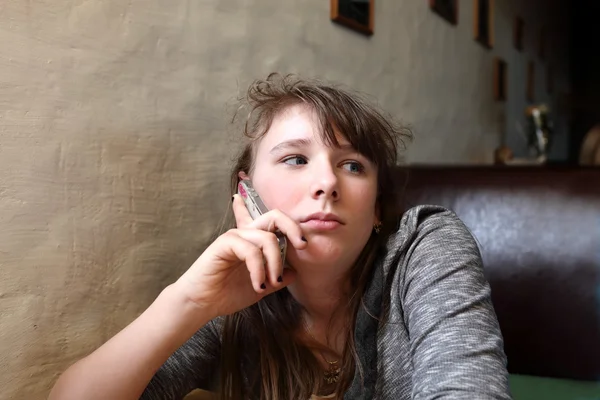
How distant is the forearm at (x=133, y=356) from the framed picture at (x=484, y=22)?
2.26 m

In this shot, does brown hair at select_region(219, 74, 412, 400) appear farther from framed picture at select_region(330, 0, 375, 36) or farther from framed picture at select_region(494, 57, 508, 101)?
framed picture at select_region(494, 57, 508, 101)

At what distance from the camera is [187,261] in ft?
3.62

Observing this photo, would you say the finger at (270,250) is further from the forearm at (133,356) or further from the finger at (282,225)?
the forearm at (133,356)

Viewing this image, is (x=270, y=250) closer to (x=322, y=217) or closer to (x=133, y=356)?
(x=322, y=217)

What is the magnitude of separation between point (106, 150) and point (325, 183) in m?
0.35

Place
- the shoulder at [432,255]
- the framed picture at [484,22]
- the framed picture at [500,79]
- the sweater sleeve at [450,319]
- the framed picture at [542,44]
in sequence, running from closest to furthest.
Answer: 1. the sweater sleeve at [450,319]
2. the shoulder at [432,255]
3. the framed picture at [484,22]
4. the framed picture at [500,79]
5. the framed picture at [542,44]

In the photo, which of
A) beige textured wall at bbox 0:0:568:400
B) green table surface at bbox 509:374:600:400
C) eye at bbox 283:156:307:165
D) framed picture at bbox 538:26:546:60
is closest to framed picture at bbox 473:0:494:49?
framed picture at bbox 538:26:546:60

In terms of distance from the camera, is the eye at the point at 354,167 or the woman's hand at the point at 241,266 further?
the eye at the point at 354,167

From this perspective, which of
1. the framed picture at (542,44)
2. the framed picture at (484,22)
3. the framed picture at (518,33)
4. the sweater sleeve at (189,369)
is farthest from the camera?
the framed picture at (542,44)

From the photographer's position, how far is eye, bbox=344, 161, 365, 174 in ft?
2.95

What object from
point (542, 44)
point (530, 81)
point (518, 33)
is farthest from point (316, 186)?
point (542, 44)

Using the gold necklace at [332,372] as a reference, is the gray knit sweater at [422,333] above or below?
above

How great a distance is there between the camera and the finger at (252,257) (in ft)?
2.48

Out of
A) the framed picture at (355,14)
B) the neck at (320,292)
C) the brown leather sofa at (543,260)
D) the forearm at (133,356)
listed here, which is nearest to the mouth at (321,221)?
the neck at (320,292)
